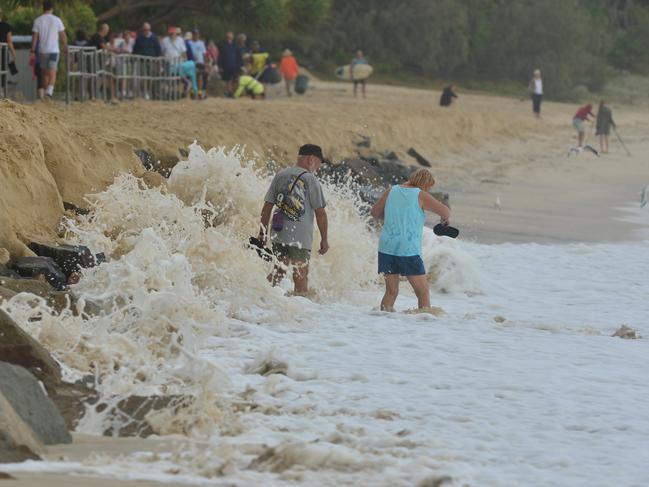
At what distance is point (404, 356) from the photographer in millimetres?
10469

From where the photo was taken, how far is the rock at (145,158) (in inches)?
→ 654

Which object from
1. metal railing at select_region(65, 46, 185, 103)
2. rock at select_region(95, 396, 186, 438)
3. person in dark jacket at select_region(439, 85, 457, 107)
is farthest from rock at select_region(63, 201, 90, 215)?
person in dark jacket at select_region(439, 85, 457, 107)

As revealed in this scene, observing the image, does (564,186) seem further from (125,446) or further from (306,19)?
(125,446)

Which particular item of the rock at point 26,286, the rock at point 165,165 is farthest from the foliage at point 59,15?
the rock at point 26,286

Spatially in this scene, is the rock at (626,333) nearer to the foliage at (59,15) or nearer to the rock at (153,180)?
the rock at (153,180)

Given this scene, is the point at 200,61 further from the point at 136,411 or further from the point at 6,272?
the point at 136,411

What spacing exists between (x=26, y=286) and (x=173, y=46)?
18.5m

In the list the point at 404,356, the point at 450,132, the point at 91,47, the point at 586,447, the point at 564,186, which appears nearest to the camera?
the point at 586,447

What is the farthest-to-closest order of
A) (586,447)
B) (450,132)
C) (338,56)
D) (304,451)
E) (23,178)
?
1. (338,56)
2. (450,132)
3. (23,178)
4. (586,447)
5. (304,451)

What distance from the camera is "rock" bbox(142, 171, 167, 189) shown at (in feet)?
48.1

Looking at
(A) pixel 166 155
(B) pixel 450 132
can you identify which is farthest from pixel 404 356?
(B) pixel 450 132

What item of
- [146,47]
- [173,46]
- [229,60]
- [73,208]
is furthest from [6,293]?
[229,60]

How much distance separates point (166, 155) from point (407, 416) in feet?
31.1

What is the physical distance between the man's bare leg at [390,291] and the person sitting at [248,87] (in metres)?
22.1
